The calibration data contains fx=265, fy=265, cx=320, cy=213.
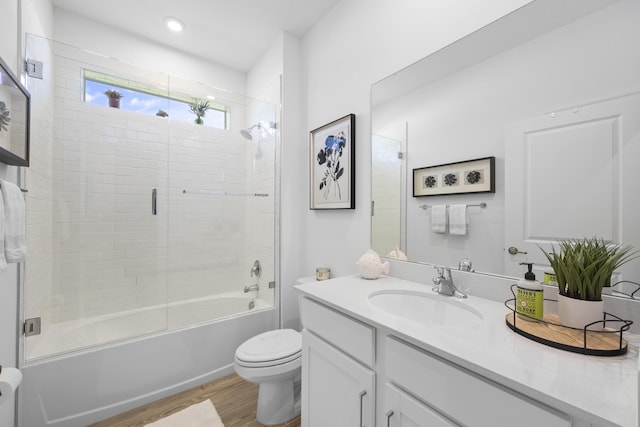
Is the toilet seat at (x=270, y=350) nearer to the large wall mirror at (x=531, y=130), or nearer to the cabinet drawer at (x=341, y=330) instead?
the cabinet drawer at (x=341, y=330)

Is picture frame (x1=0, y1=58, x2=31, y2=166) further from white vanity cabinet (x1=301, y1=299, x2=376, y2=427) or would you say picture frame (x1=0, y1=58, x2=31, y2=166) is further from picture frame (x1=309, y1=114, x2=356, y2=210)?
picture frame (x1=309, y1=114, x2=356, y2=210)

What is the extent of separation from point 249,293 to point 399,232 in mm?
1541

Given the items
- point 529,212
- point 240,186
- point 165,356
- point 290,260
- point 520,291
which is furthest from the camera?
point 240,186

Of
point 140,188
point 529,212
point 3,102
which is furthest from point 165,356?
point 529,212

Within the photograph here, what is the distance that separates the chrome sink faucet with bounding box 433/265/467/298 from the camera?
1195 mm

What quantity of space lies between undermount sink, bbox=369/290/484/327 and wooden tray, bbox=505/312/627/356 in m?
0.18

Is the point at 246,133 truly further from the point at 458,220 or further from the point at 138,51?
the point at 458,220

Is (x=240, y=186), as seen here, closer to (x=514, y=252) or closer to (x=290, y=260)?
(x=290, y=260)

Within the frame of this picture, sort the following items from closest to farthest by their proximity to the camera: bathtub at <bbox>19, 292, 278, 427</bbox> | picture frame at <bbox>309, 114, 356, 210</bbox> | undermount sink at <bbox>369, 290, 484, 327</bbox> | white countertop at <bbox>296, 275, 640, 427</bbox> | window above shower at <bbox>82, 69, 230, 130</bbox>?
white countertop at <bbox>296, 275, 640, 427</bbox> → undermount sink at <bbox>369, 290, 484, 327</bbox> → bathtub at <bbox>19, 292, 278, 427</bbox> → picture frame at <bbox>309, 114, 356, 210</bbox> → window above shower at <bbox>82, 69, 230, 130</bbox>

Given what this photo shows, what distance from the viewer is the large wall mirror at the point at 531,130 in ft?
2.75

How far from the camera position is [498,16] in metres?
1.11

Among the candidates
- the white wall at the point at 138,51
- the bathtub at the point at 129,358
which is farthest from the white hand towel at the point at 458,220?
the white wall at the point at 138,51

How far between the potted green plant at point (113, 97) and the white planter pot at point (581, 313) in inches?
112

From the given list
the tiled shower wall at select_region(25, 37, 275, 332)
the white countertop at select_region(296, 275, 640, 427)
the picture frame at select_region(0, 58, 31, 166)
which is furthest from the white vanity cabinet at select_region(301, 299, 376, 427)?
the picture frame at select_region(0, 58, 31, 166)
